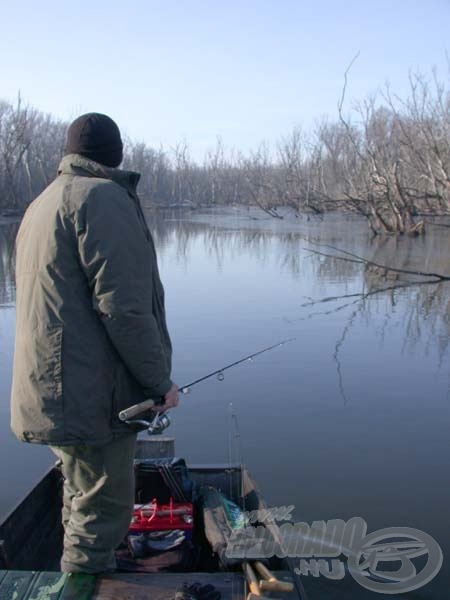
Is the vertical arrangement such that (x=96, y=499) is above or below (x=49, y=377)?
below

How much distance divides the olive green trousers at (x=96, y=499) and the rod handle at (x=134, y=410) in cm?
13

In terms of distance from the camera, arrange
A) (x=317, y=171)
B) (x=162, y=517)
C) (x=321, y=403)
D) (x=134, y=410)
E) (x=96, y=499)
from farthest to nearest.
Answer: (x=317, y=171) < (x=321, y=403) < (x=162, y=517) < (x=96, y=499) < (x=134, y=410)

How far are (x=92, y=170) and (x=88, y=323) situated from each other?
0.61 m

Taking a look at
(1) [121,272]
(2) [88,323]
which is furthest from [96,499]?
(1) [121,272]

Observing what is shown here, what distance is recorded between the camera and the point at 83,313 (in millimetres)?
2582

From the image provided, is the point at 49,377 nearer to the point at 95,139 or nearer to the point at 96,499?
the point at 96,499

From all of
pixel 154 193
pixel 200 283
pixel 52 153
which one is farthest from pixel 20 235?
pixel 154 193

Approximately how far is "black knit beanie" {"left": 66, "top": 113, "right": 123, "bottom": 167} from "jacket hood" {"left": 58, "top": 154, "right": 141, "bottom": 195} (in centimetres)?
4

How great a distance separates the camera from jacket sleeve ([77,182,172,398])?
249cm

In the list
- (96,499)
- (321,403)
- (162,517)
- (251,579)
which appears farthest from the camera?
(321,403)

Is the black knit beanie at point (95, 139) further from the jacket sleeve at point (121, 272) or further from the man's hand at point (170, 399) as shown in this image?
the man's hand at point (170, 399)

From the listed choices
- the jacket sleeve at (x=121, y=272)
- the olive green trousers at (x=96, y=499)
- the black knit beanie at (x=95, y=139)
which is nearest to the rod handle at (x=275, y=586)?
the olive green trousers at (x=96, y=499)

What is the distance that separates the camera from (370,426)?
6832 mm

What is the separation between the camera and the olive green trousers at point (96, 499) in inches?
107
